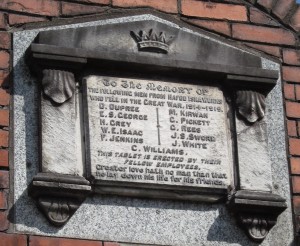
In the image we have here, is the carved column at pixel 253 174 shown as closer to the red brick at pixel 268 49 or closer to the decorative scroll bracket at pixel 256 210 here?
the decorative scroll bracket at pixel 256 210

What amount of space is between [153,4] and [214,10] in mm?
334

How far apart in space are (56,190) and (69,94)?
499 mm

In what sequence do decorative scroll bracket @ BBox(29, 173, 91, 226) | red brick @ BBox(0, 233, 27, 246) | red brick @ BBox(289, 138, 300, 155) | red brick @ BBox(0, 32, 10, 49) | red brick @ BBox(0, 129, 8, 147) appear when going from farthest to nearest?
1. red brick @ BBox(289, 138, 300, 155)
2. red brick @ BBox(0, 32, 10, 49)
3. red brick @ BBox(0, 129, 8, 147)
4. decorative scroll bracket @ BBox(29, 173, 91, 226)
5. red brick @ BBox(0, 233, 27, 246)

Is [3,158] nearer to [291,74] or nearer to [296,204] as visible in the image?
[296,204]

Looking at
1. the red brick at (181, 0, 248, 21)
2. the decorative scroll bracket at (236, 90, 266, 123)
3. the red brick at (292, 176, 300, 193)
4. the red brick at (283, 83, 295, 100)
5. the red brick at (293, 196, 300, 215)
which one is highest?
the red brick at (181, 0, 248, 21)

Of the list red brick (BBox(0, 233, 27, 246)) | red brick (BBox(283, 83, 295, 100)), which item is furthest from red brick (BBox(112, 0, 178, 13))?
red brick (BBox(0, 233, 27, 246))

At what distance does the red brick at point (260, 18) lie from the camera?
6.61 meters

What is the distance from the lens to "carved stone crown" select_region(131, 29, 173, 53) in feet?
20.5

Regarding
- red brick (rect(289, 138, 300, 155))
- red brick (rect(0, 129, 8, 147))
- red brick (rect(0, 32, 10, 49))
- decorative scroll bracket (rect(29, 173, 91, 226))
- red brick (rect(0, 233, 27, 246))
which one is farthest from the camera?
red brick (rect(289, 138, 300, 155))

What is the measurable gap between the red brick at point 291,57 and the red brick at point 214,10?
28 centimetres

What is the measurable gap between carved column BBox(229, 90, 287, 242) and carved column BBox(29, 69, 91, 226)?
78 cm

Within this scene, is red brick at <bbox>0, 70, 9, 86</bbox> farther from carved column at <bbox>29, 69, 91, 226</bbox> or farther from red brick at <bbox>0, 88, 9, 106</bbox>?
carved column at <bbox>29, 69, 91, 226</bbox>

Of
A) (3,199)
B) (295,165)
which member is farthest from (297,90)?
(3,199)

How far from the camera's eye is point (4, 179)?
5766mm
